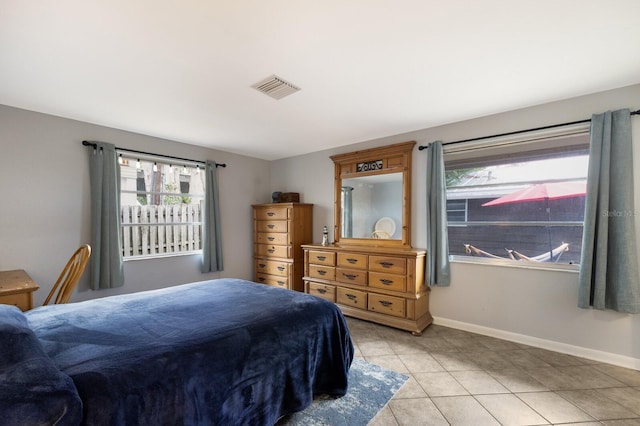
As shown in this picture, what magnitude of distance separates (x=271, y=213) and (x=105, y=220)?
2.13 metres

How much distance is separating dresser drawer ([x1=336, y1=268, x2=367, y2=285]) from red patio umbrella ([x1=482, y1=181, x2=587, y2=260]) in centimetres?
174

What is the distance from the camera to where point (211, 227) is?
4.11m

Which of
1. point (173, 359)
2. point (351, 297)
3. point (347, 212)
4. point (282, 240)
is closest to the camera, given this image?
point (173, 359)

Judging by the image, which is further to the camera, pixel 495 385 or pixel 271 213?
pixel 271 213

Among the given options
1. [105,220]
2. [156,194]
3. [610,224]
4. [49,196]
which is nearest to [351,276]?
[610,224]

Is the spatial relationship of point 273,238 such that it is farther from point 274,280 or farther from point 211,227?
point 211,227

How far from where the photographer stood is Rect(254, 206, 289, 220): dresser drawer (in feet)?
14.0

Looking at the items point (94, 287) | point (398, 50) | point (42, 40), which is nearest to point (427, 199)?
point (398, 50)

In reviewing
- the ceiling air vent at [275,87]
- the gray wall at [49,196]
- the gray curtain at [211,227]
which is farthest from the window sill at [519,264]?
the gray wall at [49,196]

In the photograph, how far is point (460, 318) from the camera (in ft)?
10.4

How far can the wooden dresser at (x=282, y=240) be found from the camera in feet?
13.9

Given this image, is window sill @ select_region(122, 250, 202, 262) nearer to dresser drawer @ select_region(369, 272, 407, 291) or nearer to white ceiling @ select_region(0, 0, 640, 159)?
white ceiling @ select_region(0, 0, 640, 159)

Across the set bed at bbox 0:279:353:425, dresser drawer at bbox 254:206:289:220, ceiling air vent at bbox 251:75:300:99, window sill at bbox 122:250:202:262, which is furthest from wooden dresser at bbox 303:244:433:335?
ceiling air vent at bbox 251:75:300:99

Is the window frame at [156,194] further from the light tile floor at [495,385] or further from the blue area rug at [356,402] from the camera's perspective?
the blue area rug at [356,402]
